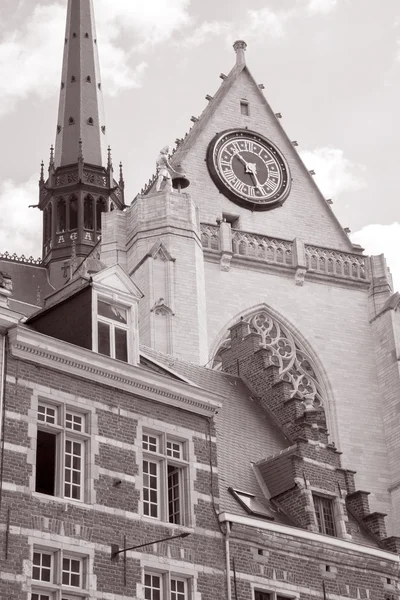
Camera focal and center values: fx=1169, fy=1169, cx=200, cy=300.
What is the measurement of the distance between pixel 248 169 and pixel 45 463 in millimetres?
19636

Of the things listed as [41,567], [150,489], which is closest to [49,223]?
[150,489]

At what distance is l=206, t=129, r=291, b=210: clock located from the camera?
1270 inches

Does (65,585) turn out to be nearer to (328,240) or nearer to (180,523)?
(180,523)

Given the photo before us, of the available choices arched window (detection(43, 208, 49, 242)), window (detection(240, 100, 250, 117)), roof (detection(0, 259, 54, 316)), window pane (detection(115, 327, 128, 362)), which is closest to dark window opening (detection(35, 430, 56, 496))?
window pane (detection(115, 327, 128, 362))

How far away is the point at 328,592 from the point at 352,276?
1633 cm

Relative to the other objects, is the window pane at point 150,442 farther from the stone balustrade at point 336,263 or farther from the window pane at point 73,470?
the stone balustrade at point 336,263

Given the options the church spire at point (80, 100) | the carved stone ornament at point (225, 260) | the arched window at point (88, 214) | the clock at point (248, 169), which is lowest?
the carved stone ornament at point (225, 260)

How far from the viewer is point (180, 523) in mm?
15602

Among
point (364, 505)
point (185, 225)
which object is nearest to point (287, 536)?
point (364, 505)

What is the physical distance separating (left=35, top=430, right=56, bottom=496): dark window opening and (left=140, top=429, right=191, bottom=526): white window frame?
56.6 inches

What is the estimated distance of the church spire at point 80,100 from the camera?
169ft

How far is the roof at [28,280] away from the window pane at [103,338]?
101ft

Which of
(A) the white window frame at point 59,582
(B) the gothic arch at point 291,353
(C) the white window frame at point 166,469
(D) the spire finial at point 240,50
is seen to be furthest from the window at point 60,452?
(D) the spire finial at point 240,50

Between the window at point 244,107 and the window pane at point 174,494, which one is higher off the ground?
the window at point 244,107
